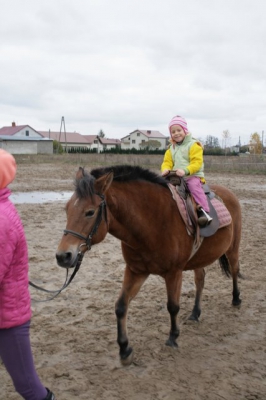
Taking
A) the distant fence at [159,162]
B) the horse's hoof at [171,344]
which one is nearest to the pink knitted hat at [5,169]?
the horse's hoof at [171,344]

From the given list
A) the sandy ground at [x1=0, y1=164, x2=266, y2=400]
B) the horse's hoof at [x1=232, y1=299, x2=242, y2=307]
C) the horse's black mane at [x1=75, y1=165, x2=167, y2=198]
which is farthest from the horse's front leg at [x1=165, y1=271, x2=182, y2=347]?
the horse's hoof at [x1=232, y1=299, x2=242, y2=307]

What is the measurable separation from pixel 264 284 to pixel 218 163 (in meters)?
24.8

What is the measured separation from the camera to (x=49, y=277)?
5.64 meters

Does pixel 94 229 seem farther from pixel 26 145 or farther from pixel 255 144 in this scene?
pixel 255 144

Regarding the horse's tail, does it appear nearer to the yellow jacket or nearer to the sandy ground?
the sandy ground

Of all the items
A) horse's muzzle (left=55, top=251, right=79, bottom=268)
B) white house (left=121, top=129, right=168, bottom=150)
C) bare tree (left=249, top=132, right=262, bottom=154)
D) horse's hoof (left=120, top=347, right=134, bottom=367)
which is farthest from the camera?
white house (left=121, top=129, right=168, bottom=150)

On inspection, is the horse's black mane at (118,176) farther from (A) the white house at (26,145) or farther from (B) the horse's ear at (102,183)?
(A) the white house at (26,145)

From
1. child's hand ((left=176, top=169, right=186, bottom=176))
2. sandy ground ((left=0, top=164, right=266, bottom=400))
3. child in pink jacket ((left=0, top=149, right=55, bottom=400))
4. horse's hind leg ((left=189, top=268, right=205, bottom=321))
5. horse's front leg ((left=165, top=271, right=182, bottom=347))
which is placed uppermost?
child's hand ((left=176, top=169, right=186, bottom=176))

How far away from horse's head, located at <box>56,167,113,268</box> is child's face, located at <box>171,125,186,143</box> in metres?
1.38

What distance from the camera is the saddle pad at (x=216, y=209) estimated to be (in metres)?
3.82

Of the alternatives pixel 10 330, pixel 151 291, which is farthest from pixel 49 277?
pixel 10 330

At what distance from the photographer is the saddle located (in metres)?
3.91

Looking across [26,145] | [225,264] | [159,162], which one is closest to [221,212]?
[225,264]

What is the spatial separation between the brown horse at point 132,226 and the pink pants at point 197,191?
38 centimetres
